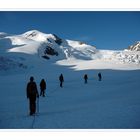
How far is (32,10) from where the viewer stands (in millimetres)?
15141

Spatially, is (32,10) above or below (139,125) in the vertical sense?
above

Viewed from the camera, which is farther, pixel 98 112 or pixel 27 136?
pixel 98 112

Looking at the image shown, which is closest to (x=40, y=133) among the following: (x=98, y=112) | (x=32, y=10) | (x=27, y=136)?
(x=27, y=136)

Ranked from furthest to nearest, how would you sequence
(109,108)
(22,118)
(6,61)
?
(6,61), (109,108), (22,118)

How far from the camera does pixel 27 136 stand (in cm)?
1178

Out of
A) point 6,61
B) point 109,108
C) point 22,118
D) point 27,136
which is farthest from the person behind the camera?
point 6,61

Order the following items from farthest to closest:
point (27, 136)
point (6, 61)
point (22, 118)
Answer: point (6, 61) < point (22, 118) < point (27, 136)
